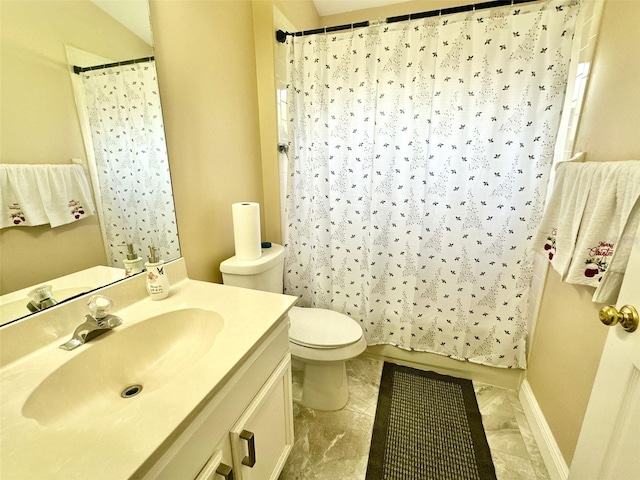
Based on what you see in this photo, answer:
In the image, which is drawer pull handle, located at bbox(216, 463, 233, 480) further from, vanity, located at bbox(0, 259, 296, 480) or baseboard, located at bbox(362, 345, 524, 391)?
baseboard, located at bbox(362, 345, 524, 391)

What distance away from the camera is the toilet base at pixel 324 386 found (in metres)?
1.51

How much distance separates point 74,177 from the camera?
803 millimetres

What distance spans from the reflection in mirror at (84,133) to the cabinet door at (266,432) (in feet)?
2.04

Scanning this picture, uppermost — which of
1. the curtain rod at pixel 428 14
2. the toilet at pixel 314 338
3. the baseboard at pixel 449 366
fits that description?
the curtain rod at pixel 428 14

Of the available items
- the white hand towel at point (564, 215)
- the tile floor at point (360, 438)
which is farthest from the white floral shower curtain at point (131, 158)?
the white hand towel at point (564, 215)

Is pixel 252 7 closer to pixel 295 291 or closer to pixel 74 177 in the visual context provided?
pixel 74 177

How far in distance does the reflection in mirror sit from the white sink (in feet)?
0.66

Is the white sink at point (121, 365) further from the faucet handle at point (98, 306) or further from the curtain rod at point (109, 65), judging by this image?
the curtain rod at point (109, 65)

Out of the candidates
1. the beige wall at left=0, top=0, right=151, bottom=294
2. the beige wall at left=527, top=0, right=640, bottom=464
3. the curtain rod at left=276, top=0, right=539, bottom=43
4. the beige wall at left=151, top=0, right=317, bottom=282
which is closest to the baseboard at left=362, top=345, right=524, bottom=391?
the beige wall at left=527, top=0, right=640, bottom=464

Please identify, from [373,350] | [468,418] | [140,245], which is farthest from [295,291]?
[468,418]

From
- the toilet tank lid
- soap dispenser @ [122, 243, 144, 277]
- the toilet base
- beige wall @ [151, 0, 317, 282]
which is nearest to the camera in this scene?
soap dispenser @ [122, 243, 144, 277]

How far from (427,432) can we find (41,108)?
1.93 meters

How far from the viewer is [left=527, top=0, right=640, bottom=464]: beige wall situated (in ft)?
3.04

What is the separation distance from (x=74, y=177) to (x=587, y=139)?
6.06 ft
